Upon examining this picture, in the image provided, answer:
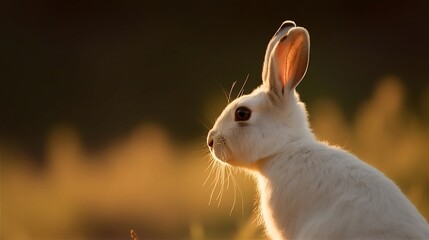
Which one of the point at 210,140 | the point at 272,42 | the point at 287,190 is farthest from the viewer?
the point at 210,140

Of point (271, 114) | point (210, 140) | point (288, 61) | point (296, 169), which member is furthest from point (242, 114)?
point (296, 169)

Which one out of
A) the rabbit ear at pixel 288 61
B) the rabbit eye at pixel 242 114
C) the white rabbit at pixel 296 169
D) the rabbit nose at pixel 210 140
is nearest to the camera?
the white rabbit at pixel 296 169

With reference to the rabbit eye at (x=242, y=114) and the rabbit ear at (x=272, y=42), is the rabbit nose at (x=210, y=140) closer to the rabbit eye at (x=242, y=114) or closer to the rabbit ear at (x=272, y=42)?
the rabbit eye at (x=242, y=114)

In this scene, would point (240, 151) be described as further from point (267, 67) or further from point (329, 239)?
point (329, 239)

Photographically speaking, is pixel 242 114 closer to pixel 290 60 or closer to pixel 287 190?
pixel 290 60

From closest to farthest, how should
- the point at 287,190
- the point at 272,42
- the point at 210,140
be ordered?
the point at 287,190
the point at 272,42
the point at 210,140

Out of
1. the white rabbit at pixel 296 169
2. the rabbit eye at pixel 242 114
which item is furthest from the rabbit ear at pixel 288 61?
the rabbit eye at pixel 242 114

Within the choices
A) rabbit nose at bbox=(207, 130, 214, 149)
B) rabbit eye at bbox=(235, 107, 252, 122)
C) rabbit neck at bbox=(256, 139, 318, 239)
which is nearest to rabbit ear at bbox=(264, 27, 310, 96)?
rabbit eye at bbox=(235, 107, 252, 122)

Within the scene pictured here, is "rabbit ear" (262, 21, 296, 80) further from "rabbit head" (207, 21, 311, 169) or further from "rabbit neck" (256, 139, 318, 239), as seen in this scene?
"rabbit neck" (256, 139, 318, 239)
